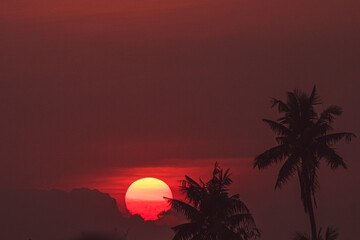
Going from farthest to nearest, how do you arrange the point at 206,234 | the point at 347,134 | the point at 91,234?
the point at 347,134
the point at 206,234
the point at 91,234

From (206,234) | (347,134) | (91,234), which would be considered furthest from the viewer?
(347,134)

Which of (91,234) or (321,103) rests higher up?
(321,103)

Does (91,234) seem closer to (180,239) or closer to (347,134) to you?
(180,239)

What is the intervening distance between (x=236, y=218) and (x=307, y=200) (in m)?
7.73

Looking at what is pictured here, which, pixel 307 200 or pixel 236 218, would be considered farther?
pixel 307 200

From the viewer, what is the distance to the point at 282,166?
6875 cm

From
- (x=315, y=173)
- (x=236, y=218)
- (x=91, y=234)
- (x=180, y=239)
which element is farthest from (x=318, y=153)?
(x=91, y=234)

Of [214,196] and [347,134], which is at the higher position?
[347,134]

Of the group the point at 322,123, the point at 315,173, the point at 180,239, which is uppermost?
the point at 322,123

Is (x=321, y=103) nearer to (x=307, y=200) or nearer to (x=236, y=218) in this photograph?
(x=307, y=200)

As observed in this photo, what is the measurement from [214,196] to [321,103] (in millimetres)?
14388

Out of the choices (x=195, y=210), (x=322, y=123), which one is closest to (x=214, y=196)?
(x=195, y=210)

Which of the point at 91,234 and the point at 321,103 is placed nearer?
the point at 91,234

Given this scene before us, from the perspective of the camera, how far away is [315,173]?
225 ft
